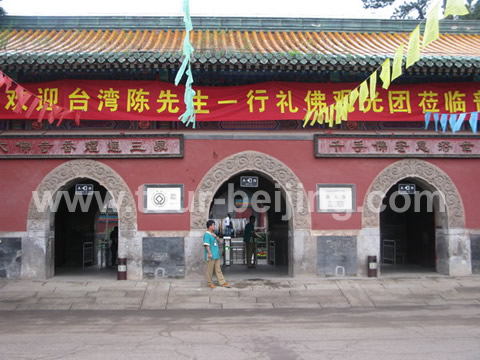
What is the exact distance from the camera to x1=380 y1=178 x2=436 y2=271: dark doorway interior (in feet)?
44.2

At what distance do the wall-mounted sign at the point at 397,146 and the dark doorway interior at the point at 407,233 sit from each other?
1221 millimetres

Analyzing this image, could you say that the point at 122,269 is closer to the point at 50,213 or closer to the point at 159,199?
the point at 159,199

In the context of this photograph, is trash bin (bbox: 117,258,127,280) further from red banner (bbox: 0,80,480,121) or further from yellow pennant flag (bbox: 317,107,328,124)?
yellow pennant flag (bbox: 317,107,328,124)

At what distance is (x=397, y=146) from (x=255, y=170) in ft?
10.9

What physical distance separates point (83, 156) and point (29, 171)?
4.07 ft

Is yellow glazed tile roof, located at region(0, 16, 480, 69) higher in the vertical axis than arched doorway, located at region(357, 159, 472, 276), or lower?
higher

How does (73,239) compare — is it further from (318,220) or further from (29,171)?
(318,220)

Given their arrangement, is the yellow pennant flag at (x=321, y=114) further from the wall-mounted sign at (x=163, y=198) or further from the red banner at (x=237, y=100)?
the wall-mounted sign at (x=163, y=198)

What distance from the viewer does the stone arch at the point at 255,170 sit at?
448 inches

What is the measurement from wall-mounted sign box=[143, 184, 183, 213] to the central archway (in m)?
0.36

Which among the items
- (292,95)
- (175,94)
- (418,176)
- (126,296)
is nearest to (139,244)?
(126,296)

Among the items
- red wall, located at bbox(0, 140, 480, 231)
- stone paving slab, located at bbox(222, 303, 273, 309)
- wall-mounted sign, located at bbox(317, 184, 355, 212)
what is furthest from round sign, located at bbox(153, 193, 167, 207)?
wall-mounted sign, located at bbox(317, 184, 355, 212)

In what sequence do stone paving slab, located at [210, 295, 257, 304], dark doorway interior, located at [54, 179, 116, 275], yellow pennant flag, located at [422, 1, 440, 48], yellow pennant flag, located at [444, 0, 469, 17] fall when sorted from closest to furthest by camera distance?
1. yellow pennant flag, located at [444, 0, 469, 17]
2. yellow pennant flag, located at [422, 1, 440, 48]
3. stone paving slab, located at [210, 295, 257, 304]
4. dark doorway interior, located at [54, 179, 116, 275]

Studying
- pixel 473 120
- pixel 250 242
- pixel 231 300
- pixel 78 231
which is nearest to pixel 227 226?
pixel 78 231
